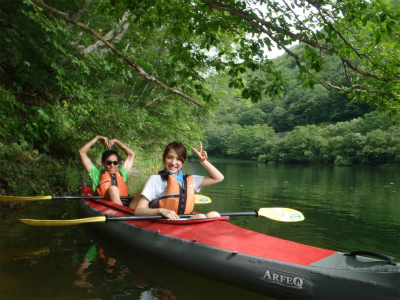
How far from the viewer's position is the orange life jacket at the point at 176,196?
13.3 ft

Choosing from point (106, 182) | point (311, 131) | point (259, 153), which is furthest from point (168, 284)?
point (259, 153)

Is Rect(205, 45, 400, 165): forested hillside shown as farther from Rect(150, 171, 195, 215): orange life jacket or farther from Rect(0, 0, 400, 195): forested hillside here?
Rect(150, 171, 195, 215): orange life jacket

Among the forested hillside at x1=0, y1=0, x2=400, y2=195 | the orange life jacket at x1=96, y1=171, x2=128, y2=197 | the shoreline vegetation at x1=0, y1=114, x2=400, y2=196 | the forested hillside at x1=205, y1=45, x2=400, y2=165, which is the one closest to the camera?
the forested hillside at x1=0, y1=0, x2=400, y2=195

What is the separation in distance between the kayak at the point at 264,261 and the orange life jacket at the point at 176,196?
21cm

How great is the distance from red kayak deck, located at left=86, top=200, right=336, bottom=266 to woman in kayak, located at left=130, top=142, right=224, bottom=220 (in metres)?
0.16

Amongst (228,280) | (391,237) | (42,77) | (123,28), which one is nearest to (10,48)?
(42,77)

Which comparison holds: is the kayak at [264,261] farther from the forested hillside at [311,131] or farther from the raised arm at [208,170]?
the forested hillside at [311,131]

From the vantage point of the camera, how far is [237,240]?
3406mm

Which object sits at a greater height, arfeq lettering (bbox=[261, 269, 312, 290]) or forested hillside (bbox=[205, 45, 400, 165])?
forested hillside (bbox=[205, 45, 400, 165])

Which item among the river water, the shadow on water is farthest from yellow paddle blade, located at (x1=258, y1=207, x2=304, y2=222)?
the shadow on water

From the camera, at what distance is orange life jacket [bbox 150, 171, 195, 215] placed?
13.3 feet

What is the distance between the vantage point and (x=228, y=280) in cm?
320

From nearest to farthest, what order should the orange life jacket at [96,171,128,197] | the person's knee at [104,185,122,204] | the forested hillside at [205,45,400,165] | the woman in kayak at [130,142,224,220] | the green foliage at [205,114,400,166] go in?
1. the woman in kayak at [130,142,224,220]
2. the person's knee at [104,185,122,204]
3. the orange life jacket at [96,171,128,197]
4. the green foliage at [205,114,400,166]
5. the forested hillside at [205,45,400,165]

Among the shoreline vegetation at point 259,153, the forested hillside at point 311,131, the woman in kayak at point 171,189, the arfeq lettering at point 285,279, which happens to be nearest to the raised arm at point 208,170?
the woman in kayak at point 171,189
